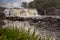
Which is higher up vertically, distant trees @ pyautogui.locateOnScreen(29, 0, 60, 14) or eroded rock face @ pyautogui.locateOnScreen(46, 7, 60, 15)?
distant trees @ pyautogui.locateOnScreen(29, 0, 60, 14)

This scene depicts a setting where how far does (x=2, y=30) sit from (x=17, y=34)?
10.6 inches

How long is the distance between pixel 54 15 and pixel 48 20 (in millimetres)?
374

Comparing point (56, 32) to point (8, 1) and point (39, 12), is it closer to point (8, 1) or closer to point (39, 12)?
point (39, 12)

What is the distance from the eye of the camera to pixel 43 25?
4.07 m

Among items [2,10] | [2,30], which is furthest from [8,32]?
[2,10]

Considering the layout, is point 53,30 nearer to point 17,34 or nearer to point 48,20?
point 48,20

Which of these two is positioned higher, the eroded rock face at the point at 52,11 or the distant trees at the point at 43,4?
the distant trees at the point at 43,4

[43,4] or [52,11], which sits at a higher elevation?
[43,4]

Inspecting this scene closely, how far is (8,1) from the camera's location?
449 centimetres

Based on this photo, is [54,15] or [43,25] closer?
[43,25]

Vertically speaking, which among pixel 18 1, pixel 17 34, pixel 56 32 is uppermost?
pixel 18 1

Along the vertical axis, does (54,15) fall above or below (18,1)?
below

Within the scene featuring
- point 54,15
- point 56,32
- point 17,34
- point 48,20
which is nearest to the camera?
point 17,34

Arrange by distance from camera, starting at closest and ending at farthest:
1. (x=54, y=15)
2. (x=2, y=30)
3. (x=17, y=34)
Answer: (x=17, y=34) < (x=2, y=30) < (x=54, y=15)
